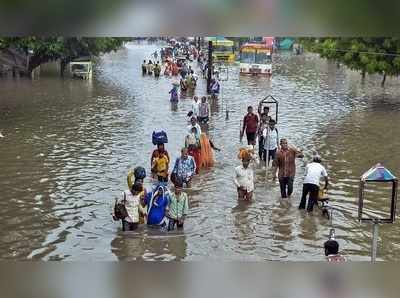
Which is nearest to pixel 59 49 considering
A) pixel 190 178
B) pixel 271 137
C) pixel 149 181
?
pixel 271 137

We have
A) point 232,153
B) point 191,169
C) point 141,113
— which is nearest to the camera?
point 191,169

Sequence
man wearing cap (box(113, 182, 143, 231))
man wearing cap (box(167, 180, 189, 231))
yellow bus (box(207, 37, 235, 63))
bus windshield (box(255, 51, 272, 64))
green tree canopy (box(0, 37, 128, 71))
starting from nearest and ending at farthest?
man wearing cap (box(113, 182, 143, 231))
man wearing cap (box(167, 180, 189, 231))
green tree canopy (box(0, 37, 128, 71))
bus windshield (box(255, 51, 272, 64))
yellow bus (box(207, 37, 235, 63))

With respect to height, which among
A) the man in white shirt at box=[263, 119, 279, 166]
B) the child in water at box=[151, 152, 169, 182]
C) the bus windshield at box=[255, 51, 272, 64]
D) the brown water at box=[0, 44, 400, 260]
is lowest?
the brown water at box=[0, 44, 400, 260]

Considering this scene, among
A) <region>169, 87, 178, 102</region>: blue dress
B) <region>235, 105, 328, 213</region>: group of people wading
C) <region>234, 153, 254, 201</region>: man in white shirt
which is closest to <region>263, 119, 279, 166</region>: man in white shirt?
<region>235, 105, 328, 213</region>: group of people wading

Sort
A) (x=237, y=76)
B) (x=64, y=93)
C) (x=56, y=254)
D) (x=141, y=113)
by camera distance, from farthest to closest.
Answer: (x=237, y=76)
(x=64, y=93)
(x=141, y=113)
(x=56, y=254)

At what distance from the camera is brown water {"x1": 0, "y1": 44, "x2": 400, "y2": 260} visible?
8.76 metres

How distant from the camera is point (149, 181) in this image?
493 inches

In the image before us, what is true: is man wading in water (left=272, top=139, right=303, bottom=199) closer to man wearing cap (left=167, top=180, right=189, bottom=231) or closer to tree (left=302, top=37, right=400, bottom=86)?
man wearing cap (left=167, top=180, right=189, bottom=231)

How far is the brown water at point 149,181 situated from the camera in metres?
8.76
